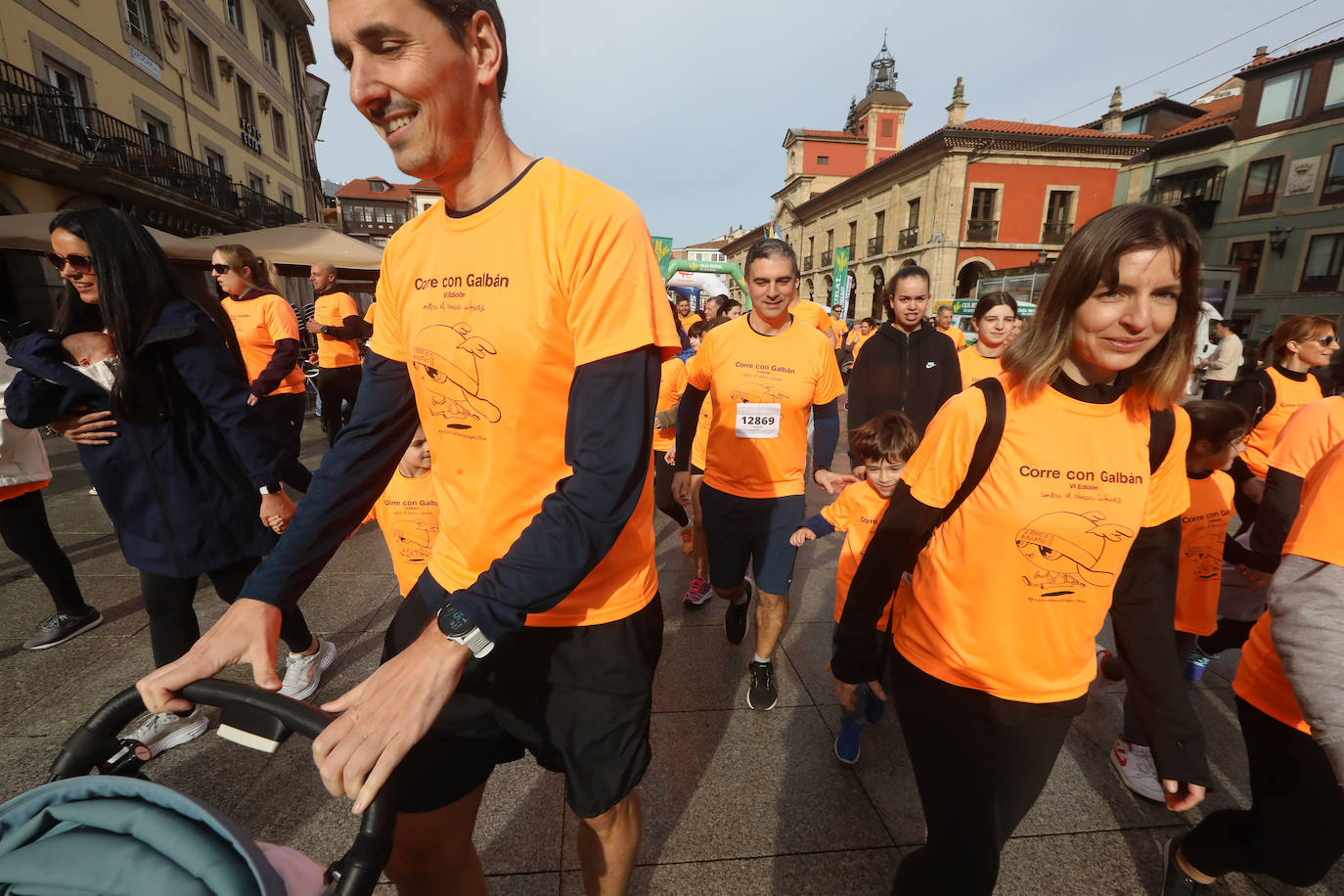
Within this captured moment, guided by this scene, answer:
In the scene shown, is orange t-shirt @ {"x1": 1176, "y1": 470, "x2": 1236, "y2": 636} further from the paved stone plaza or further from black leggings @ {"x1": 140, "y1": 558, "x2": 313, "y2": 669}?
black leggings @ {"x1": 140, "y1": 558, "x2": 313, "y2": 669}

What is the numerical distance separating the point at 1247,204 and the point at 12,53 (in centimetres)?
4019

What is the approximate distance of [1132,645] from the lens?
5.17 ft

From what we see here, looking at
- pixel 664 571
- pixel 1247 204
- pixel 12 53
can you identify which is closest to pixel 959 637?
pixel 664 571

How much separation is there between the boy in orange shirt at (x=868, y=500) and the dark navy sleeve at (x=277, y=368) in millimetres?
4444

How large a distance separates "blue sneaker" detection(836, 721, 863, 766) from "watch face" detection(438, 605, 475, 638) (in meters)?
2.13

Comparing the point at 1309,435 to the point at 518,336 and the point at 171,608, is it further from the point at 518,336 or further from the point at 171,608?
the point at 171,608

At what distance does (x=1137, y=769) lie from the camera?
2.46 meters

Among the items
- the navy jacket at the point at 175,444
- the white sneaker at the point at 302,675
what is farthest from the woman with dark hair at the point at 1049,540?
the white sneaker at the point at 302,675

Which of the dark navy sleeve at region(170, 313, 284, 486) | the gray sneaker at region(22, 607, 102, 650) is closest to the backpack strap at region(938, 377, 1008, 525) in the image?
the dark navy sleeve at region(170, 313, 284, 486)

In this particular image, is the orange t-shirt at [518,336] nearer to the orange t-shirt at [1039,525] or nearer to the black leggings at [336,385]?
the orange t-shirt at [1039,525]

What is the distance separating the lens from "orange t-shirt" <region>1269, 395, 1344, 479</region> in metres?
2.10

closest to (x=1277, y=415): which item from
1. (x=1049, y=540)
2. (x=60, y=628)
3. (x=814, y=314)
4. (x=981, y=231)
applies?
(x=1049, y=540)

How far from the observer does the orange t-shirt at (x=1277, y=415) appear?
3830 millimetres

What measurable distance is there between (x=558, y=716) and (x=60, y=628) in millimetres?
3856
